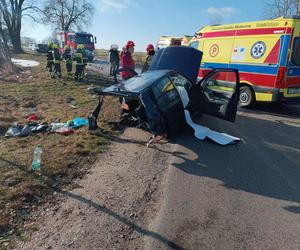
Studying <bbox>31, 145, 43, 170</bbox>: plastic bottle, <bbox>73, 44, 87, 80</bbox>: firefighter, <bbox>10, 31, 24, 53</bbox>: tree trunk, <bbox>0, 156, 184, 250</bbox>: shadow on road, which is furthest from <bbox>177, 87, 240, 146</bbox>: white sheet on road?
<bbox>10, 31, 24, 53</bbox>: tree trunk

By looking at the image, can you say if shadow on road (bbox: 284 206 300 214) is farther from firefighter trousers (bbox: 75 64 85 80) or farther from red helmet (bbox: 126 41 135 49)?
firefighter trousers (bbox: 75 64 85 80)

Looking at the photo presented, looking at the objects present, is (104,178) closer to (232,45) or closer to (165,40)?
(232,45)

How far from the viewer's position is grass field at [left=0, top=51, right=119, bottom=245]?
3.91 meters

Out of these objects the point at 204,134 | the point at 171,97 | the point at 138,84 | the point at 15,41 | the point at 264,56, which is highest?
the point at 15,41

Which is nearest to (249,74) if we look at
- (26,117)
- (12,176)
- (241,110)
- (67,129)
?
(241,110)

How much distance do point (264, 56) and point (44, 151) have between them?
7.32 m

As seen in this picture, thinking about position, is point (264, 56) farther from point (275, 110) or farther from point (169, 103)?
point (169, 103)

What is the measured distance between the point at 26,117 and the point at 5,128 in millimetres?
950

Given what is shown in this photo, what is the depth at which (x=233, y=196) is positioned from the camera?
4.32m

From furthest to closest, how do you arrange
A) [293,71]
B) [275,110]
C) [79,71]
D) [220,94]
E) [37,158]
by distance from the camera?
[79,71], [275,110], [293,71], [220,94], [37,158]

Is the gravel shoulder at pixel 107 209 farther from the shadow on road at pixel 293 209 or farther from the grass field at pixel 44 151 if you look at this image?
the shadow on road at pixel 293 209

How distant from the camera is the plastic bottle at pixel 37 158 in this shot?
4.92 m

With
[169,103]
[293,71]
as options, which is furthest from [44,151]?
[293,71]

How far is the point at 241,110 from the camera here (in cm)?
1038
